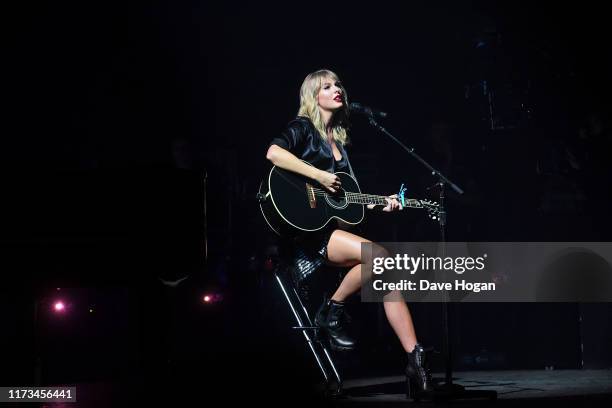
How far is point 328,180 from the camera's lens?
3904mm

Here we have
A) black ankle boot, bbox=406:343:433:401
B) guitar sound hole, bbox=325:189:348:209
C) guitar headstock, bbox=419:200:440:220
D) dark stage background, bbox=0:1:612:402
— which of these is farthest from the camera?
dark stage background, bbox=0:1:612:402

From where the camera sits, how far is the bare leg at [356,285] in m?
3.82

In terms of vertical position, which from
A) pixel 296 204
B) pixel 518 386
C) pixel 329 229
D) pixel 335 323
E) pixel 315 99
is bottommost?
pixel 518 386

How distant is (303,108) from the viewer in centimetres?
425

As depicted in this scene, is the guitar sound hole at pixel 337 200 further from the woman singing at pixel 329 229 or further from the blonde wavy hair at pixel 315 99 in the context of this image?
the blonde wavy hair at pixel 315 99

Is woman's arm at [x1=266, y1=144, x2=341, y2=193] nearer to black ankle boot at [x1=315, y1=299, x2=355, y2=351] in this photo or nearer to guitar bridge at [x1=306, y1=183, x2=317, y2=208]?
guitar bridge at [x1=306, y1=183, x2=317, y2=208]

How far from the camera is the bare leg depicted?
3820 mm

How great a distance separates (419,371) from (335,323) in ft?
1.70

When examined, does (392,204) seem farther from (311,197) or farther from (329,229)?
(311,197)

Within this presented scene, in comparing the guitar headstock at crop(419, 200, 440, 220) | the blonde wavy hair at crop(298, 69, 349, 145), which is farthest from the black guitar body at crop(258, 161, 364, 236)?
the guitar headstock at crop(419, 200, 440, 220)

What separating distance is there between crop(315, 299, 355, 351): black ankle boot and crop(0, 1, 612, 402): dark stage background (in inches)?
23.6

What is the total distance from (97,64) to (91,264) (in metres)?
3.62

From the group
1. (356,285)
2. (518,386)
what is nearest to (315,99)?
(356,285)

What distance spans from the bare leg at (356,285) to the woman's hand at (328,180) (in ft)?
0.83
